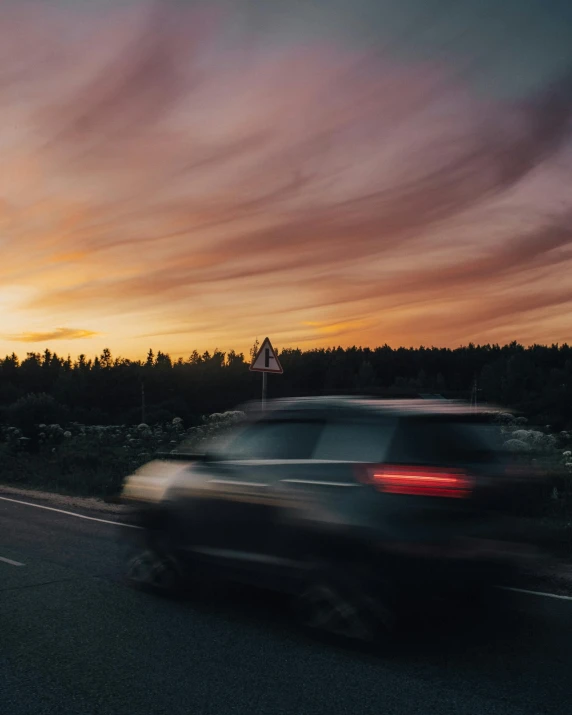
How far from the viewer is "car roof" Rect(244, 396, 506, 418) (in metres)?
5.77

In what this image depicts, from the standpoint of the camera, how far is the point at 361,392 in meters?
6.69

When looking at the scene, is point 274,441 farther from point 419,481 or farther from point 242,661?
point 242,661

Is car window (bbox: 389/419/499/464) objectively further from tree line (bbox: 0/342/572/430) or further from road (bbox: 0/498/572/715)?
tree line (bbox: 0/342/572/430)

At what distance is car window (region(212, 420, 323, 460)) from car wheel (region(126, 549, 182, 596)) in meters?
1.20

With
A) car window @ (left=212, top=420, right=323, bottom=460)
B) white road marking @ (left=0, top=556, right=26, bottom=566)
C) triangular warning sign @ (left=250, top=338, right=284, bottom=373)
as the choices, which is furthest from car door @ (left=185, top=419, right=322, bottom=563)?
triangular warning sign @ (left=250, top=338, right=284, bottom=373)

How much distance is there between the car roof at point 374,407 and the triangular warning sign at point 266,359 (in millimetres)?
8710

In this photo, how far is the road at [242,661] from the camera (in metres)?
4.50

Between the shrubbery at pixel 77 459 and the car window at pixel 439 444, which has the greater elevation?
the car window at pixel 439 444

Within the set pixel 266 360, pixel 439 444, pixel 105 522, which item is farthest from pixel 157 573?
pixel 266 360

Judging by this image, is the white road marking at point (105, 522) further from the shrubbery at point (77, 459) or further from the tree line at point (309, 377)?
the tree line at point (309, 377)

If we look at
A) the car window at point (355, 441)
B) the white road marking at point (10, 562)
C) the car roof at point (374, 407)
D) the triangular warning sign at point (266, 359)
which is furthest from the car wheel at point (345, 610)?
the triangular warning sign at point (266, 359)

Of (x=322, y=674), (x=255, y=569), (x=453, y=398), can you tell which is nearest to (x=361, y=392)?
(x=453, y=398)

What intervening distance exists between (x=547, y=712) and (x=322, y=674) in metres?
1.40

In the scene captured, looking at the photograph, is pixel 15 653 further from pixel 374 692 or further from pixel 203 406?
pixel 203 406
